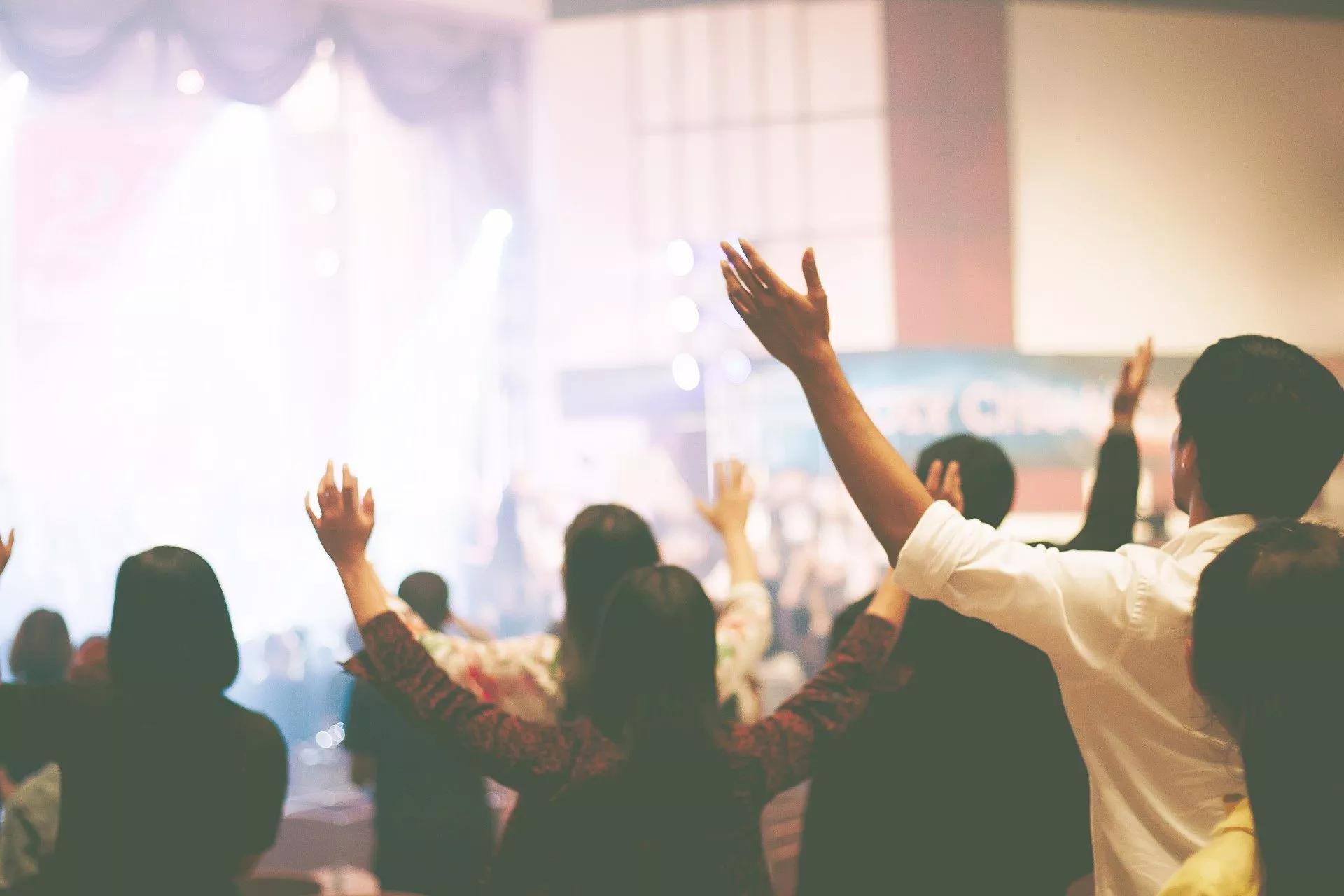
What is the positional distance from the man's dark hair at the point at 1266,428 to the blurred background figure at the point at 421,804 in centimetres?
209

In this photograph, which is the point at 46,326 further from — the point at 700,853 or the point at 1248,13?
the point at 1248,13

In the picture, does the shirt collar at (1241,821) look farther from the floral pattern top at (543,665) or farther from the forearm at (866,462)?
the floral pattern top at (543,665)

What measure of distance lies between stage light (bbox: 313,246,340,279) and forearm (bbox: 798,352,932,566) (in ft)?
20.0

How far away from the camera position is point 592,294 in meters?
6.92

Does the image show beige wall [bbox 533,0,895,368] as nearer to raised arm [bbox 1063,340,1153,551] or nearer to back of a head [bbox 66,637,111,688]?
back of a head [bbox 66,637,111,688]

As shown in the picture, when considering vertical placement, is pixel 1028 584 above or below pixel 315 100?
below

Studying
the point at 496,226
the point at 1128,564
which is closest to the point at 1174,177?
the point at 496,226

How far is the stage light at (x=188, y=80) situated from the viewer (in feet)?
20.8

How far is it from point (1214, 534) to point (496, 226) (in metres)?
6.20

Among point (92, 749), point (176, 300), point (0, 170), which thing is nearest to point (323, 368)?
point (176, 300)

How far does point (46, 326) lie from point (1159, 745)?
20.0 ft

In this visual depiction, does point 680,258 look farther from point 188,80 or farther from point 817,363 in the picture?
point 817,363

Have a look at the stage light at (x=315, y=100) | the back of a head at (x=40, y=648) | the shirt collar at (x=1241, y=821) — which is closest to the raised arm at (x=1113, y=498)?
the shirt collar at (x=1241, y=821)

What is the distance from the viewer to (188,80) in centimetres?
635
